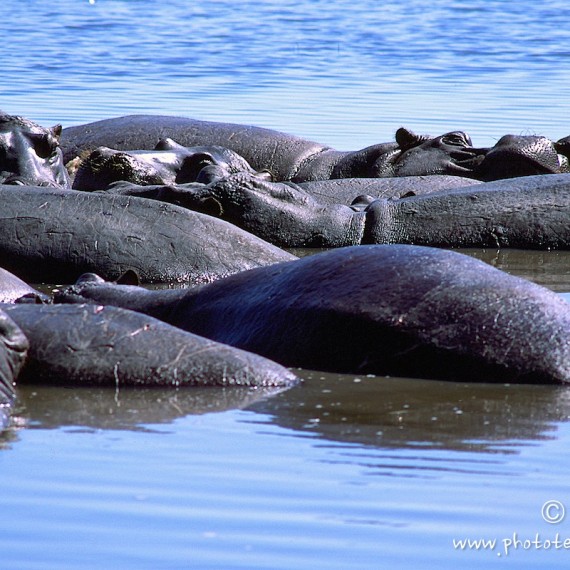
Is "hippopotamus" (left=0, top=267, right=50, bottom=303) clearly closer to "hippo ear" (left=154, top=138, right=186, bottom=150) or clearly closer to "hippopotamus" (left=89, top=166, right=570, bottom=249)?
"hippopotamus" (left=89, top=166, right=570, bottom=249)

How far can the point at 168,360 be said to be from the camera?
19.0 feet

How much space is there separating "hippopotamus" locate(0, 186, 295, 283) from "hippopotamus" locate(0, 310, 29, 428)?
2.60m

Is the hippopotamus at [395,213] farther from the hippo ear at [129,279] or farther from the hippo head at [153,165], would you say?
the hippo ear at [129,279]

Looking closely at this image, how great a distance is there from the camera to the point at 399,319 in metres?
5.95

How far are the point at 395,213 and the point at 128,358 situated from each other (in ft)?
14.6

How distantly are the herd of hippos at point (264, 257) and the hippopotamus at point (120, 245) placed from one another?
0.01m

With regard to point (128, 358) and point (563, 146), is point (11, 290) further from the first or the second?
point (563, 146)

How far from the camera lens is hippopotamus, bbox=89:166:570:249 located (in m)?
9.52

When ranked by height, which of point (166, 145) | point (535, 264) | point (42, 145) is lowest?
point (535, 264)

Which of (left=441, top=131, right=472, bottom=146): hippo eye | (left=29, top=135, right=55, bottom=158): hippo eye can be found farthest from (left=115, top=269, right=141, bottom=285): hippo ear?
(left=441, top=131, right=472, bottom=146): hippo eye

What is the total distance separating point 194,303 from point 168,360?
2.86 ft

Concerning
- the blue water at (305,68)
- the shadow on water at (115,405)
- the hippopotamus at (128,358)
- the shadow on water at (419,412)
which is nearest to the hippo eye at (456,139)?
the blue water at (305,68)

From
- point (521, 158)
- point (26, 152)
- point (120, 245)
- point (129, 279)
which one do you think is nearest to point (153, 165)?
point (26, 152)

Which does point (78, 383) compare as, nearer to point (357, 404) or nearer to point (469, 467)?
point (357, 404)
